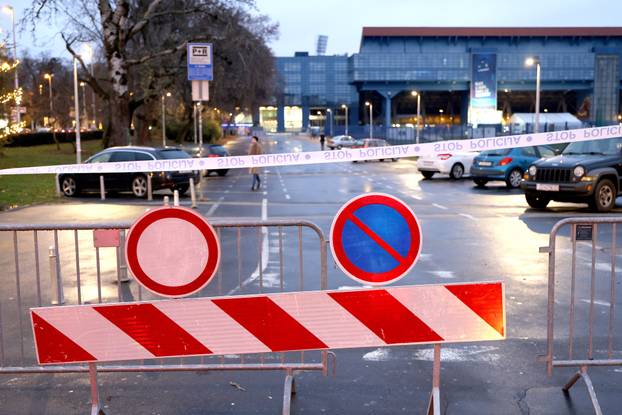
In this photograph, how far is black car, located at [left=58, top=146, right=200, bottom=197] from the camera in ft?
70.6

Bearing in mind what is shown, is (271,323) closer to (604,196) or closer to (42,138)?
(604,196)

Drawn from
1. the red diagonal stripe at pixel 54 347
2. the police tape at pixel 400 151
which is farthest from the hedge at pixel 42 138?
the red diagonal stripe at pixel 54 347

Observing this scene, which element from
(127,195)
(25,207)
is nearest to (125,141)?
(127,195)

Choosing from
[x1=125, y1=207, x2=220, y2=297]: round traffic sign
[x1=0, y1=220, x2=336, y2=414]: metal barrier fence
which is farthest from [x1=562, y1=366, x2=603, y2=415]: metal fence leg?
[x1=125, y1=207, x2=220, y2=297]: round traffic sign

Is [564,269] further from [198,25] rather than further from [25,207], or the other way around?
[198,25]

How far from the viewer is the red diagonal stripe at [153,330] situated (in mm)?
4445

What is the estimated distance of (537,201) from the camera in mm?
17297

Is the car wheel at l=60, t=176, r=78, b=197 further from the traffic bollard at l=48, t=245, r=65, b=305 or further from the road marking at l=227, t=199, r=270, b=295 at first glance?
the traffic bollard at l=48, t=245, r=65, b=305

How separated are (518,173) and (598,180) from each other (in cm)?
860

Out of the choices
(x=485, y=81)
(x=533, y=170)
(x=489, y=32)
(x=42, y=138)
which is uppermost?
(x=489, y=32)

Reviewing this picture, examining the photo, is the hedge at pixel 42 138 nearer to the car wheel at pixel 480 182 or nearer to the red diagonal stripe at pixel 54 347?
the car wheel at pixel 480 182

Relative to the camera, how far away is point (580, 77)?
107 metres

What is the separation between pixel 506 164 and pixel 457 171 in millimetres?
5161

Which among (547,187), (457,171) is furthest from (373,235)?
(457,171)
